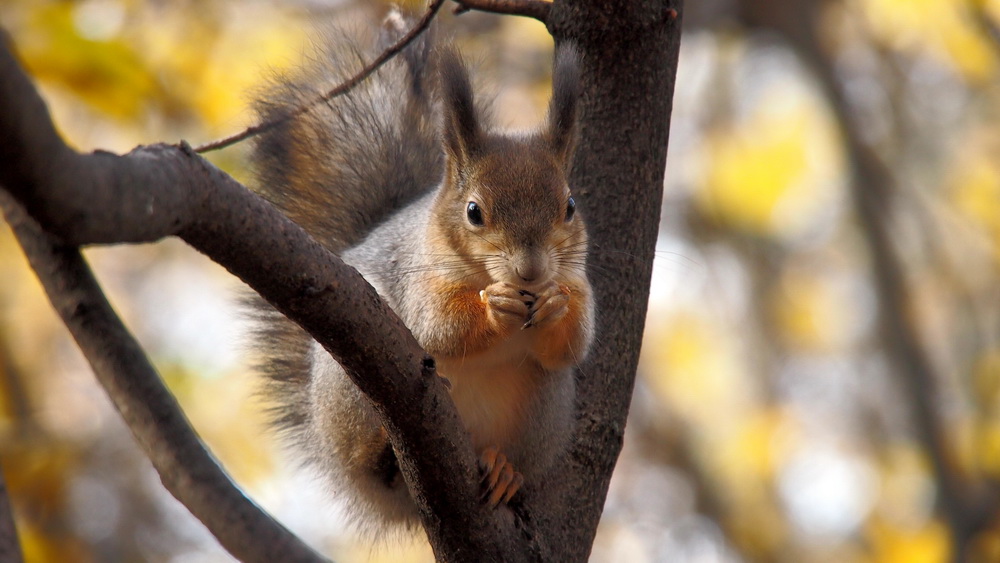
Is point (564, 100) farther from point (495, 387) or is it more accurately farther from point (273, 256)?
Result: point (273, 256)

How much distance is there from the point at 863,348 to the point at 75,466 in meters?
7.14

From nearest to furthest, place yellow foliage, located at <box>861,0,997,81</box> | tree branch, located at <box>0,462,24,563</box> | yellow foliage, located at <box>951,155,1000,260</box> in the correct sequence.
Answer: tree branch, located at <box>0,462,24,563</box> < yellow foliage, located at <box>861,0,997,81</box> < yellow foliage, located at <box>951,155,1000,260</box>

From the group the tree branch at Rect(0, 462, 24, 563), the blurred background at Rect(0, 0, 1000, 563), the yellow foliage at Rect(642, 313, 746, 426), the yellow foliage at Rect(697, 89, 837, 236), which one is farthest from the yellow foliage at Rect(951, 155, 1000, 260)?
the tree branch at Rect(0, 462, 24, 563)

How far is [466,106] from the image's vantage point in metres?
2.63

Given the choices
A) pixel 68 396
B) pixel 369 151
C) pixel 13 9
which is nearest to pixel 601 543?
pixel 68 396

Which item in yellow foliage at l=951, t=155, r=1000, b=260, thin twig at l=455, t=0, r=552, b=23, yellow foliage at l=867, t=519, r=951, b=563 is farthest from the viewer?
yellow foliage at l=951, t=155, r=1000, b=260

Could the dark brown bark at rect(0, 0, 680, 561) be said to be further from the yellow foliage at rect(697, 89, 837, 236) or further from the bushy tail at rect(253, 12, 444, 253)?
the yellow foliage at rect(697, 89, 837, 236)

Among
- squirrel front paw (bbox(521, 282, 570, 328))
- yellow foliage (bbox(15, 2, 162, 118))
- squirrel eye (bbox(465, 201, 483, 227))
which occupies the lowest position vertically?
squirrel front paw (bbox(521, 282, 570, 328))

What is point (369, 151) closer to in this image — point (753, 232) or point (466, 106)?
point (466, 106)

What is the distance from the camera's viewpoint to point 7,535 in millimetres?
1403

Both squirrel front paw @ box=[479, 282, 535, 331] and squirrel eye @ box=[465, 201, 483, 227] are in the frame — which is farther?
squirrel eye @ box=[465, 201, 483, 227]

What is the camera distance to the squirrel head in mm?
2404

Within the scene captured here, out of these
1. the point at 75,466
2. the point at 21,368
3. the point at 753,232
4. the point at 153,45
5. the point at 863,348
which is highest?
the point at 153,45

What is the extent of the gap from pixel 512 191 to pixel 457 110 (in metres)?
0.31
